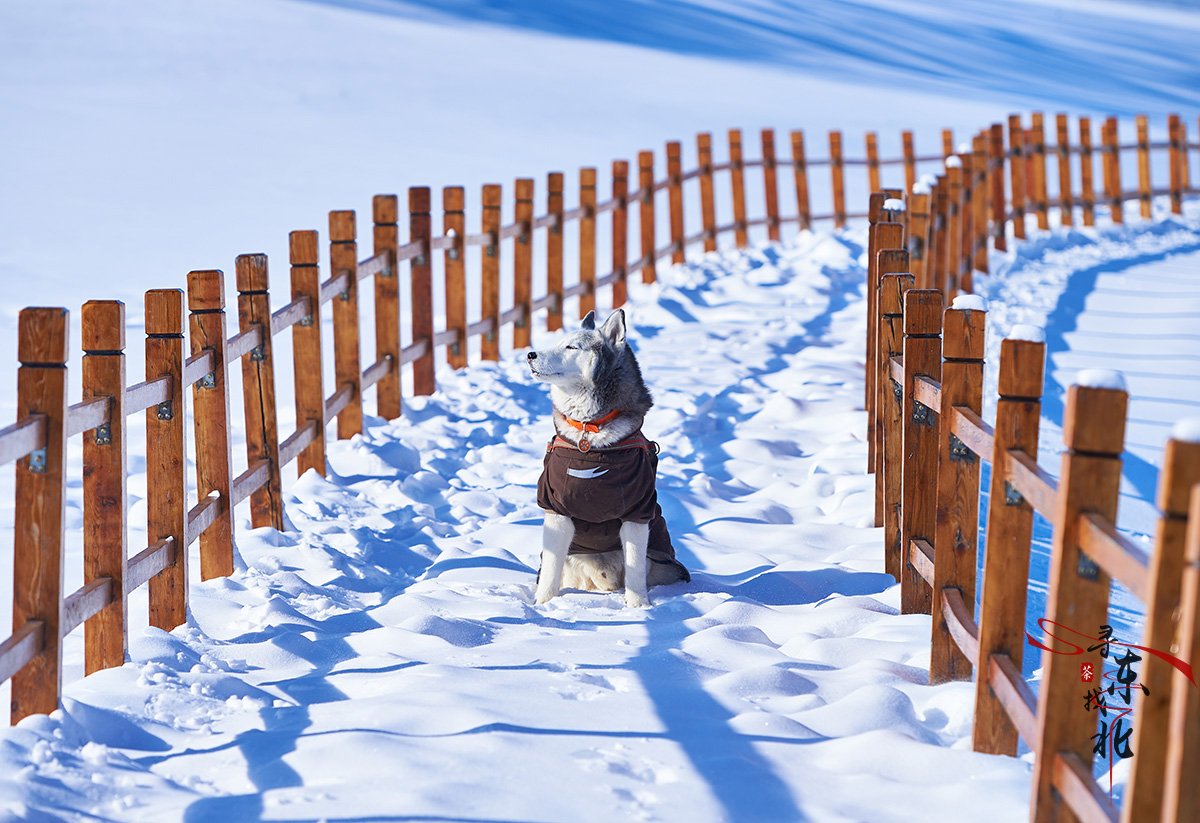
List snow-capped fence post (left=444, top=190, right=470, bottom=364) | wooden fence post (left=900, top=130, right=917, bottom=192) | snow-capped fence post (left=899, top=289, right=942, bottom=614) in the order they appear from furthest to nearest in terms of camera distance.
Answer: wooden fence post (left=900, top=130, right=917, bottom=192), snow-capped fence post (left=444, top=190, right=470, bottom=364), snow-capped fence post (left=899, top=289, right=942, bottom=614)

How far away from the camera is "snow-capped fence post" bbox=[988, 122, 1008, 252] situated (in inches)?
588

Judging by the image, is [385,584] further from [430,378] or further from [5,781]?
[430,378]

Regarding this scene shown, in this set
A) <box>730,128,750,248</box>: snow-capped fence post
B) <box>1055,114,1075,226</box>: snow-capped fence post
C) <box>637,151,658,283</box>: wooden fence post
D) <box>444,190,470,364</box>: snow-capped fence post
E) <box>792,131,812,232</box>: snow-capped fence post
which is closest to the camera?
<box>444,190,470,364</box>: snow-capped fence post

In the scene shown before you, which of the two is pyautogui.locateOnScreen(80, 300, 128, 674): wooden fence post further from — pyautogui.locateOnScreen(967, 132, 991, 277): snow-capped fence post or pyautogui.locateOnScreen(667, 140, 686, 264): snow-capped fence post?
pyautogui.locateOnScreen(967, 132, 991, 277): snow-capped fence post

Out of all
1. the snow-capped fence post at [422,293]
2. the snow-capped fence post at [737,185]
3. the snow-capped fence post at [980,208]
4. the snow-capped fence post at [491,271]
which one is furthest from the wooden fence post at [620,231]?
the snow-capped fence post at [422,293]

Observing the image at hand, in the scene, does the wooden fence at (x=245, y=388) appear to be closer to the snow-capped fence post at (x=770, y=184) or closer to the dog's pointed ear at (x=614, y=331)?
the dog's pointed ear at (x=614, y=331)

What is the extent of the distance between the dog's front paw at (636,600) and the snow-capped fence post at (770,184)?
42.1ft

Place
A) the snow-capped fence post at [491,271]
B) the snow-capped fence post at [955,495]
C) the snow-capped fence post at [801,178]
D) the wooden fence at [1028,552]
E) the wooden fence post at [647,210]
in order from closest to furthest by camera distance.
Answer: the wooden fence at [1028,552] < the snow-capped fence post at [955,495] < the snow-capped fence post at [491,271] < the wooden fence post at [647,210] < the snow-capped fence post at [801,178]

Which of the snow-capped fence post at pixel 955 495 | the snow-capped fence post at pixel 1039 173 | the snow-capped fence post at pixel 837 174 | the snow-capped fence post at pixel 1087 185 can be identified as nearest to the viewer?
the snow-capped fence post at pixel 955 495

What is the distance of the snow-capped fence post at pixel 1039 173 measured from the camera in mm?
16688

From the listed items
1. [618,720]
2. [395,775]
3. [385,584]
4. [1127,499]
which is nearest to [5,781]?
[395,775]

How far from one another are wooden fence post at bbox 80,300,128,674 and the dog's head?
1.40m

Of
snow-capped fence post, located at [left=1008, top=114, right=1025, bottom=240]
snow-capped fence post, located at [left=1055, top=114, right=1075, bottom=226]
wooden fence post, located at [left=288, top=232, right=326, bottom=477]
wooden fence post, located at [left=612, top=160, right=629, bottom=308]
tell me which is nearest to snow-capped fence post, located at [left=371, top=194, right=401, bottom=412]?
wooden fence post, located at [left=288, top=232, right=326, bottom=477]

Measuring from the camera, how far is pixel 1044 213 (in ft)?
55.4
